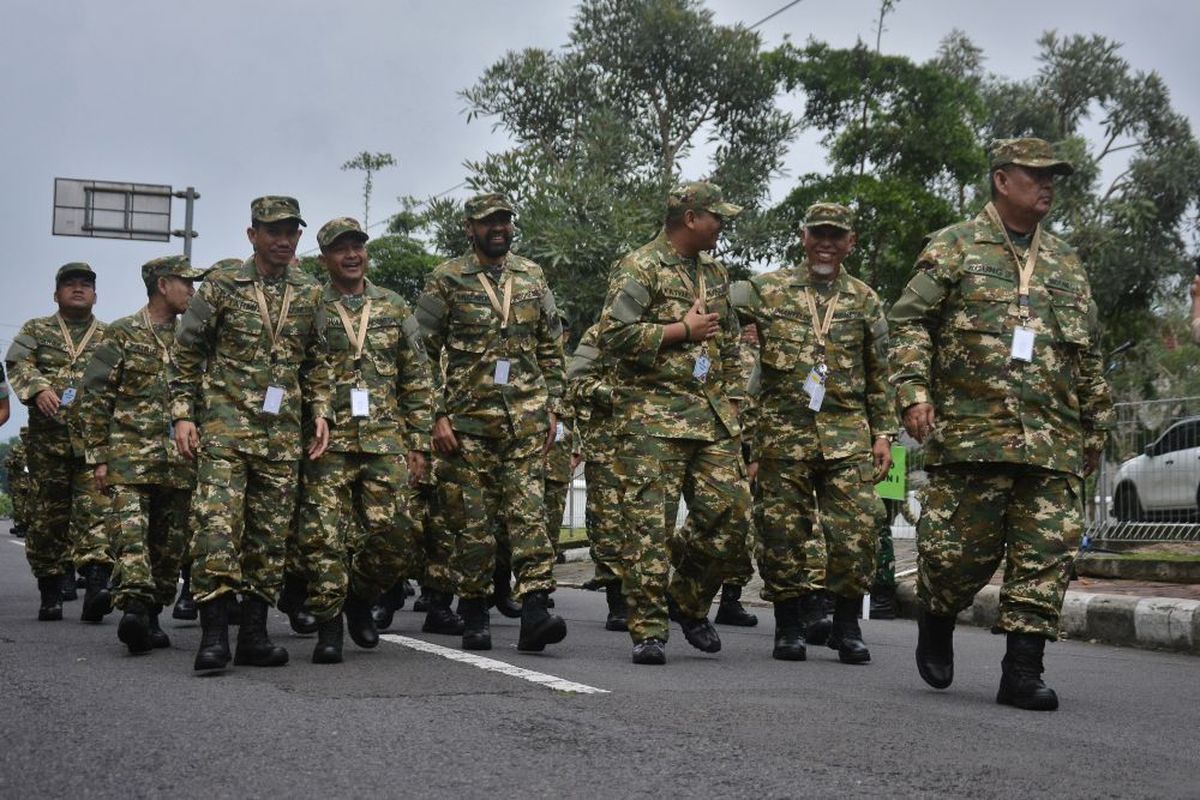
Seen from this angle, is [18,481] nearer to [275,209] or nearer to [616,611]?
[616,611]

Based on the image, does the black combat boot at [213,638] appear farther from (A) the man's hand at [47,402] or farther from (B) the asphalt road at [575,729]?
(A) the man's hand at [47,402]

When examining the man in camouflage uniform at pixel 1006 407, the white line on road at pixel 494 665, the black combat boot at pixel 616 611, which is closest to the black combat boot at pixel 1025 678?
the man in camouflage uniform at pixel 1006 407

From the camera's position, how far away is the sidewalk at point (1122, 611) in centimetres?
909

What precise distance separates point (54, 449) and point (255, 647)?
4.33 meters

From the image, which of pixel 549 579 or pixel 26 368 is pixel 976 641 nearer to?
pixel 549 579

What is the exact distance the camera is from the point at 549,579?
7.57 m

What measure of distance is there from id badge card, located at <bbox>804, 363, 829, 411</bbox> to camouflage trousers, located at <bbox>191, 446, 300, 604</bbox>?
2.54m

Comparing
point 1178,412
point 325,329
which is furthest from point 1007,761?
point 1178,412

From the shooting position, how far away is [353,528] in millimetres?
8102

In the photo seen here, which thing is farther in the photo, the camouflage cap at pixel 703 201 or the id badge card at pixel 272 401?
the camouflage cap at pixel 703 201

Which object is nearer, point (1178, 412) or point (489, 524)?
point (489, 524)

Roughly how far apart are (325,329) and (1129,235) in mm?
26101

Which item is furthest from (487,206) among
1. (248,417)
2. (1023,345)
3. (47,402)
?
(47,402)

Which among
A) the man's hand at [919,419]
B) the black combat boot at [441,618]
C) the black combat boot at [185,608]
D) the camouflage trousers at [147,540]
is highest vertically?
the man's hand at [919,419]
